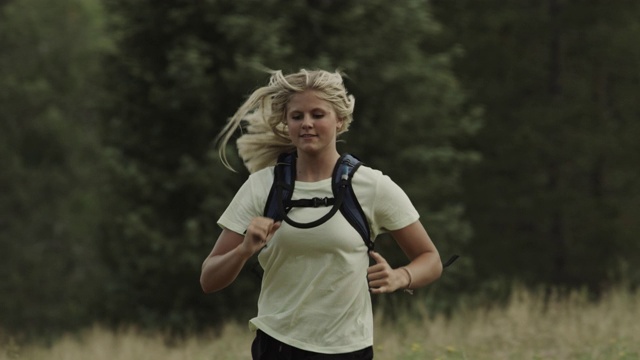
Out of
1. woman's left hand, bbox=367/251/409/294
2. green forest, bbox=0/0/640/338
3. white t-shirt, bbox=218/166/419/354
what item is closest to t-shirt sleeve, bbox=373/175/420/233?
white t-shirt, bbox=218/166/419/354

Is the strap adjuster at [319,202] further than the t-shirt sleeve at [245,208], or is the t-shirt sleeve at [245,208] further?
the t-shirt sleeve at [245,208]

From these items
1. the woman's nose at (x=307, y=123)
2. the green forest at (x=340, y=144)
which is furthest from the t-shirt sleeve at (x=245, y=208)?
the green forest at (x=340, y=144)

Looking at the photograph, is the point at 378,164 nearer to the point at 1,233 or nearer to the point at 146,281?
the point at 146,281

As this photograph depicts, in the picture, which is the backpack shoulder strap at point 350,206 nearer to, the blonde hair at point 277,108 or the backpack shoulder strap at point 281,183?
the backpack shoulder strap at point 281,183

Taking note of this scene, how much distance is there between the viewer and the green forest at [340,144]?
16109mm

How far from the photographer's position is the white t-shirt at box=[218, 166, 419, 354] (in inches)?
169

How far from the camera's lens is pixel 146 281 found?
17.2 meters

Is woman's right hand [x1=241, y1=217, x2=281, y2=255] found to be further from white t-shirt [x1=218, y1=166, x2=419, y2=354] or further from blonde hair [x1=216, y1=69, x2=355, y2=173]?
blonde hair [x1=216, y1=69, x2=355, y2=173]

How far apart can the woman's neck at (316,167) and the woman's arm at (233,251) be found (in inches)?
13.0

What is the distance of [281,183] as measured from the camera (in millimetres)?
4367

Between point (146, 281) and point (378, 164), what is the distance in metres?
3.89

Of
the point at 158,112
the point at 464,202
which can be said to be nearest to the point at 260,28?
the point at 158,112

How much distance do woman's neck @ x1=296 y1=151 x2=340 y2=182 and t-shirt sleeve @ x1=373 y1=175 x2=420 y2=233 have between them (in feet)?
0.65

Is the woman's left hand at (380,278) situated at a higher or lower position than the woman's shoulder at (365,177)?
lower
